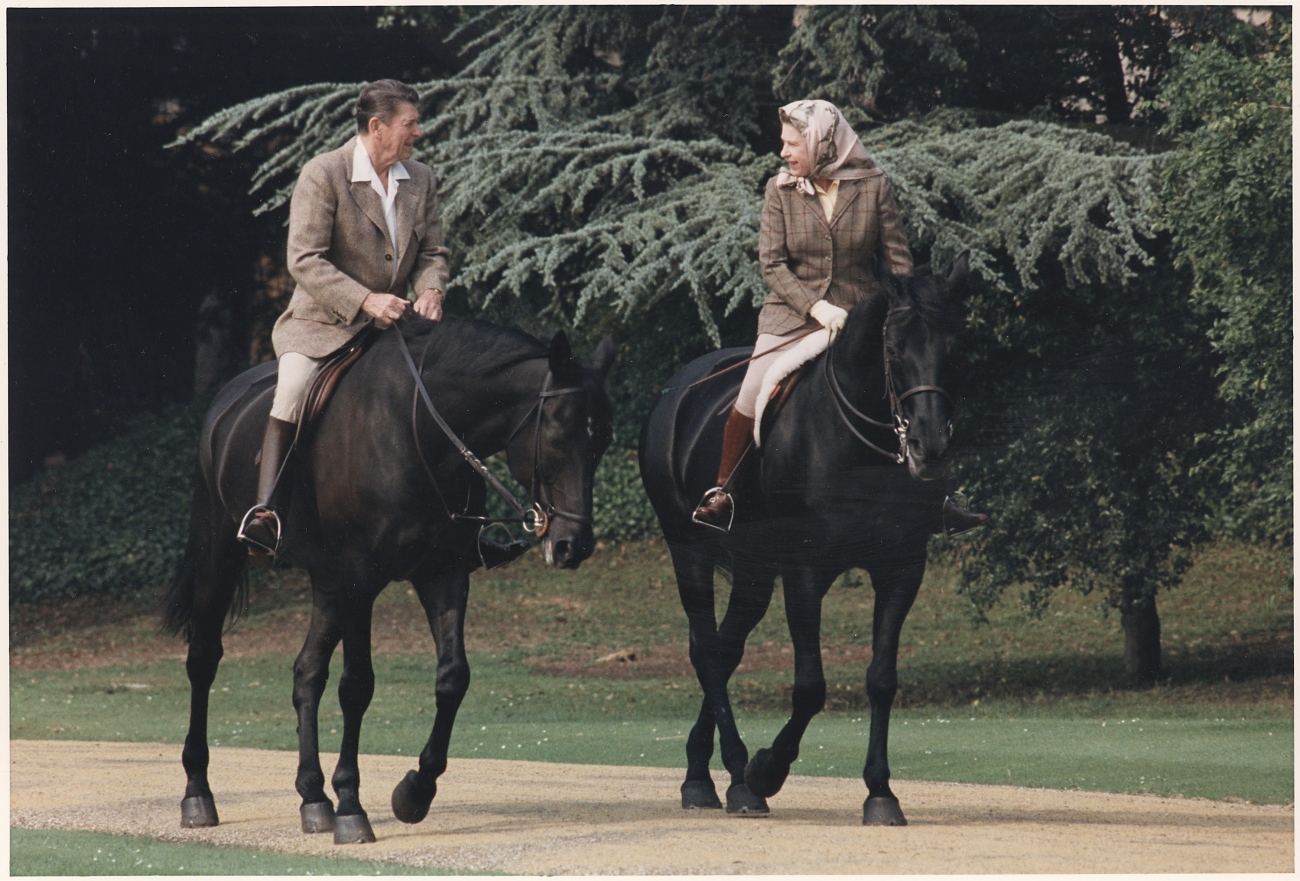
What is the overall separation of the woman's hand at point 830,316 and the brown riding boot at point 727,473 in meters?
0.60

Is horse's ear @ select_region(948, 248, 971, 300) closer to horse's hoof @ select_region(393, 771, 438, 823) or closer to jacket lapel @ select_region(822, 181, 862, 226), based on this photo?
jacket lapel @ select_region(822, 181, 862, 226)

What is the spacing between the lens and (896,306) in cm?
660

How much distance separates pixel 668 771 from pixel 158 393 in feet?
45.6

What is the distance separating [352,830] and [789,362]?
111 inches

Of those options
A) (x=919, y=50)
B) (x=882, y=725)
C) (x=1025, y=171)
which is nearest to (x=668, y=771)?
(x=882, y=725)

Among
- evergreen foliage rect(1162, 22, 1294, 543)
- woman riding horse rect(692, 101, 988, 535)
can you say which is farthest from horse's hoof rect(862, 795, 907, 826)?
evergreen foliage rect(1162, 22, 1294, 543)

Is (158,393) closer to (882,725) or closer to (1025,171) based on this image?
(1025,171)

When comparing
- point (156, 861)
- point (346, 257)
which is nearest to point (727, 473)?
point (346, 257)

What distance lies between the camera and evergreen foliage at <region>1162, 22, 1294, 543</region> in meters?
11.1

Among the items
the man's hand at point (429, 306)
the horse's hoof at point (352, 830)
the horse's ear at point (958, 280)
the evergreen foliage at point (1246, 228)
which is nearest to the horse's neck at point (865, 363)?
the horse's ear at point (958, 280)

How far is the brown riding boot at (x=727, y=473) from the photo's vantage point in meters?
7.51

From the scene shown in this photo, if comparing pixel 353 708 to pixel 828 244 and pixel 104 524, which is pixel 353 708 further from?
pixel 104 524

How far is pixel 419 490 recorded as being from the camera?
6711 millimetres

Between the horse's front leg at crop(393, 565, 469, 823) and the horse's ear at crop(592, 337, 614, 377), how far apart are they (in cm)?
113
